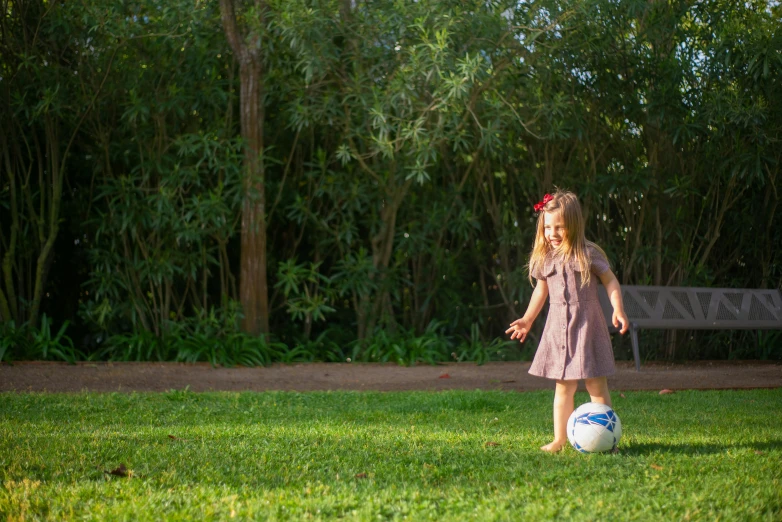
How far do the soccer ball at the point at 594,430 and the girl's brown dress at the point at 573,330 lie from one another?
0.18m

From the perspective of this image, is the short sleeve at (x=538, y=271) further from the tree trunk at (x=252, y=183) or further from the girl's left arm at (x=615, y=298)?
the tree trunk at (x=252, y=183)

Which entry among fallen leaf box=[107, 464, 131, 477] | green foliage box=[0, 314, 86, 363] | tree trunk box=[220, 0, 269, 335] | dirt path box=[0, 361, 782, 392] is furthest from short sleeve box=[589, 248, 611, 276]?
green foliage box=[0, 314, 86, 363]

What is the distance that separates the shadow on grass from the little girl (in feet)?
0.80

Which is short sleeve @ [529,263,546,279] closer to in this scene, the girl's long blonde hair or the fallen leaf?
the girl's long blonde hair

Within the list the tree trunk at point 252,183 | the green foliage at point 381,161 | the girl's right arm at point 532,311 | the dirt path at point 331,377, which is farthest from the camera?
the tree trunk at point 252,183

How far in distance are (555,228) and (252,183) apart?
13.8ft

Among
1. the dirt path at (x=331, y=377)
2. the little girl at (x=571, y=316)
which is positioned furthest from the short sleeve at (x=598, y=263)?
the dirt path at (x=331, y=377)

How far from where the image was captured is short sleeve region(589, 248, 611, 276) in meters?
3.88

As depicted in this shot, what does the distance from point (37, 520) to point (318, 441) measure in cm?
149

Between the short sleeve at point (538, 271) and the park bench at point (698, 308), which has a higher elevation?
the short sleeve at point (538, 271)

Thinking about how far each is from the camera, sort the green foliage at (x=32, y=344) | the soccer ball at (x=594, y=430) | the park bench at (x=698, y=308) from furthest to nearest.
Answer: the park bench at (x=698, y=308) → the green foliage at (x=32, y=344) → the soccer ball at (x=594, y=430)

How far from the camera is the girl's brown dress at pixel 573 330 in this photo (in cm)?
376

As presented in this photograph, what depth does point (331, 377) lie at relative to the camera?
22.6 feet

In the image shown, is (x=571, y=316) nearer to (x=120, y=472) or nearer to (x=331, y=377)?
(x=120, y=472)
